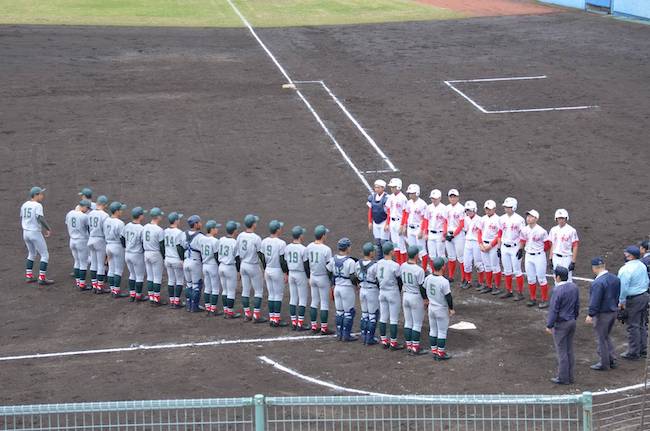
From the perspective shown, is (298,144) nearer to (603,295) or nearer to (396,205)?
(396,205)

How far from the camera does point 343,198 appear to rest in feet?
77.6

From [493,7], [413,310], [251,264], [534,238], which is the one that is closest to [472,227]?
[534,238]

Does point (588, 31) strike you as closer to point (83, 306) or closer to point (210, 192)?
point (210, 192)

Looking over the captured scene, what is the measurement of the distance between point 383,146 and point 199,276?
9916 millimetres

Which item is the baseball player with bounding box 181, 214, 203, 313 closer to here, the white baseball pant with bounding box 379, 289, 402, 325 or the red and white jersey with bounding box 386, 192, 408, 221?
the white baseball pant with bounding box 379, 289, 402, 325

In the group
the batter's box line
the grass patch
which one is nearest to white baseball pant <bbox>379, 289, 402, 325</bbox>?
the batter's box line

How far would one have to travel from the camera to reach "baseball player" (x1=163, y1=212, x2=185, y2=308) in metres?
18.1

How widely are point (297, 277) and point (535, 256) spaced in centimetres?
404

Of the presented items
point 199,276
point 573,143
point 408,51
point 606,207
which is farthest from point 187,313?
point 408,51

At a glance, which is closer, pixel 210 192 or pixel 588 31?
pixel 210 192

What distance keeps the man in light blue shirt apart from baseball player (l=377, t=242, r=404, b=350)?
3177 mm

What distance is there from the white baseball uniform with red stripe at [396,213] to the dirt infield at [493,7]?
26.5m

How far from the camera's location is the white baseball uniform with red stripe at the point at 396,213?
19766 mm

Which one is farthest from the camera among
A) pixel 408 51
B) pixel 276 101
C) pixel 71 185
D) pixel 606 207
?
pixel 408 51
